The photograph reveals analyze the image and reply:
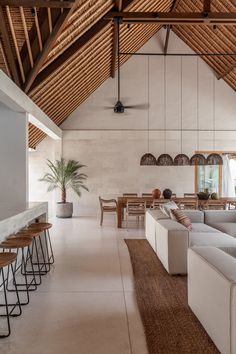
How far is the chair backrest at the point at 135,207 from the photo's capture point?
8.65 metres

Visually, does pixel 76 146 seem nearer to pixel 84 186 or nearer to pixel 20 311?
pixel 84 186

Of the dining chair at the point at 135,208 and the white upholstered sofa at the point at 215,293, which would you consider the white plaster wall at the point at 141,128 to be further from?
the white upholstered sofa at the point at 215,293

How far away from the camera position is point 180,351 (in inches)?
105

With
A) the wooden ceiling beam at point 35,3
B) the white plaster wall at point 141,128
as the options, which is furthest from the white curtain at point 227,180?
the wooden ceiling beam at point 35,3

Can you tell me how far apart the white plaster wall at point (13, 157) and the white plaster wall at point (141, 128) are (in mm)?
5437

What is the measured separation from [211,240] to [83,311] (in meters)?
2.18

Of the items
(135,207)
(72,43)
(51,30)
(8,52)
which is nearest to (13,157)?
(8,52)

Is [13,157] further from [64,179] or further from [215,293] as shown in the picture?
[64,179]

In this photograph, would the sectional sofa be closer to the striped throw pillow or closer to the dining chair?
the striped throw pillow

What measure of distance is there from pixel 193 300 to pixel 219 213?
157 inches

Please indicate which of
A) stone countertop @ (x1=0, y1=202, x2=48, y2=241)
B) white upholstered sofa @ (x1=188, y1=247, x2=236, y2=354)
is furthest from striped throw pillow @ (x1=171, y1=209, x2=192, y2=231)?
stone countertop @ (x1=0, y1=202, x2=48, y2=241)

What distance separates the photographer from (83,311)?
3500mm

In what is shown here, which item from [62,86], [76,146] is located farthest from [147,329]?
[76,146]

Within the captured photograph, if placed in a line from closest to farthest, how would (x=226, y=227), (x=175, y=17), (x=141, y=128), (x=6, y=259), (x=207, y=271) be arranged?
(x=207, y=271)
(x=6, y=259)
(x=226, y=227)
(x=175, y=17)
(x=141, y=128)
